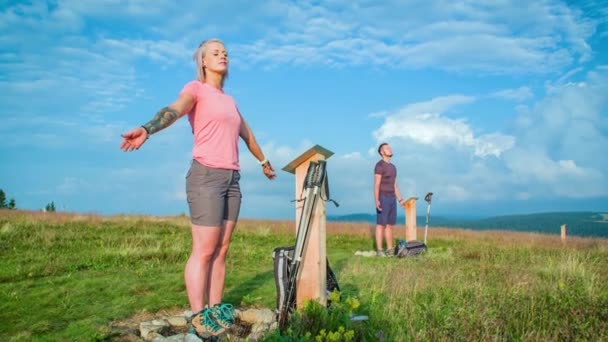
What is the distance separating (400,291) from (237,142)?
2695 millimetres

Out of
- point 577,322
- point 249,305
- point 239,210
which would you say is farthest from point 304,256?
point 577,322

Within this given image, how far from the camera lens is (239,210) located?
187 inches

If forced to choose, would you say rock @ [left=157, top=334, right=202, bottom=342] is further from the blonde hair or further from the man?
the man

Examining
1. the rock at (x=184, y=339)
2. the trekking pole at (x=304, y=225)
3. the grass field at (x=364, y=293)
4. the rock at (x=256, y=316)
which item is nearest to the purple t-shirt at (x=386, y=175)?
the grass field at (x=364, y=293)

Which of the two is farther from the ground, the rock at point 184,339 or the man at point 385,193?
the man at point 385,193

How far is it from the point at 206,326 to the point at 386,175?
7559 millimetres

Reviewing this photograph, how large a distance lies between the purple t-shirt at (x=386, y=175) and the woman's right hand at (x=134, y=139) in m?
7.95

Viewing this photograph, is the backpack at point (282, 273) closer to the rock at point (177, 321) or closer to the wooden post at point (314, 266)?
the wooden post at point (314, 266)

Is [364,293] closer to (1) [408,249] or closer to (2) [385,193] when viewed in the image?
(1) [408,249]

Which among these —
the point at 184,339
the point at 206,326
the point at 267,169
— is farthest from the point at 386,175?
the point at 184,339

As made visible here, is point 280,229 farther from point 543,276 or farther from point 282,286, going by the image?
point 282,286

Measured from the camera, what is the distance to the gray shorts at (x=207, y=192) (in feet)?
14.3

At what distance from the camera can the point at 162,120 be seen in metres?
4.08

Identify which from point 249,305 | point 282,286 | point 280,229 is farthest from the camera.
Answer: point 280,229
